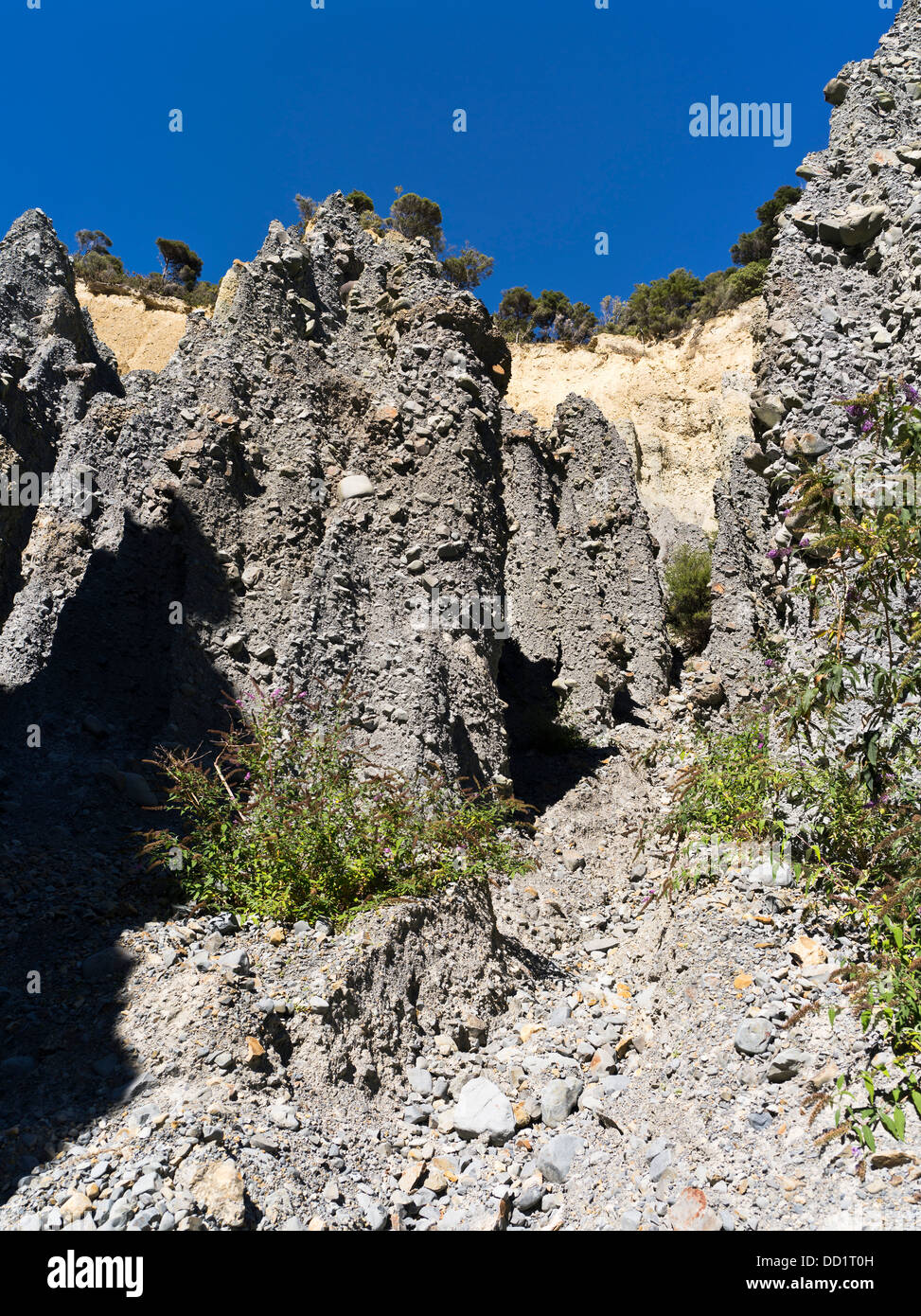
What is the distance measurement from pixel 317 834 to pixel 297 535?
382cm

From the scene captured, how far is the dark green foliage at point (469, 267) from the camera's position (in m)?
35.5

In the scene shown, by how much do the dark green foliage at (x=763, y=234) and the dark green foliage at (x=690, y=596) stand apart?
22.7 m

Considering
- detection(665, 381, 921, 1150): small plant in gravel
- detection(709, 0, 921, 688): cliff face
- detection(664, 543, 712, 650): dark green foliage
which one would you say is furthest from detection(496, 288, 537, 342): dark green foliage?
detection(665, 381, 921, 1150): small plant in gravel

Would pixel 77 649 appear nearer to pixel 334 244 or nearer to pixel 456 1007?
pixel 456 1007

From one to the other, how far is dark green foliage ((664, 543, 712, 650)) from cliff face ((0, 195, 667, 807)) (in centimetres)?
593

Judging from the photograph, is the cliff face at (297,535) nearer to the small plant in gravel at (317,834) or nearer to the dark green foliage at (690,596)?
the small plant in gravel at (317,834)

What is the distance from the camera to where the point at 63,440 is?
464 inches

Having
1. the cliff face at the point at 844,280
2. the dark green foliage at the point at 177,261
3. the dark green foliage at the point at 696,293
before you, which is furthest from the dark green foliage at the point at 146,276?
the cliff face at the point at 844,280

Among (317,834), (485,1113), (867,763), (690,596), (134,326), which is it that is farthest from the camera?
(134,326)

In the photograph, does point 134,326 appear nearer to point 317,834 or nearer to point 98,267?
point 98,267

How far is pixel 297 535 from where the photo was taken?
28.6ft

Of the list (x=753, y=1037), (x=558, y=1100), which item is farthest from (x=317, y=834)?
(x=753, y=1037)

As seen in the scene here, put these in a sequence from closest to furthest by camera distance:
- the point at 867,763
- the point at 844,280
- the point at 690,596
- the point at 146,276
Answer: the point at 867,763
the point at 844,280
the point at 690,596
the point at 146,276

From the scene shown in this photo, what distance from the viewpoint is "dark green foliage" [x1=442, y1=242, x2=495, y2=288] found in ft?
116
